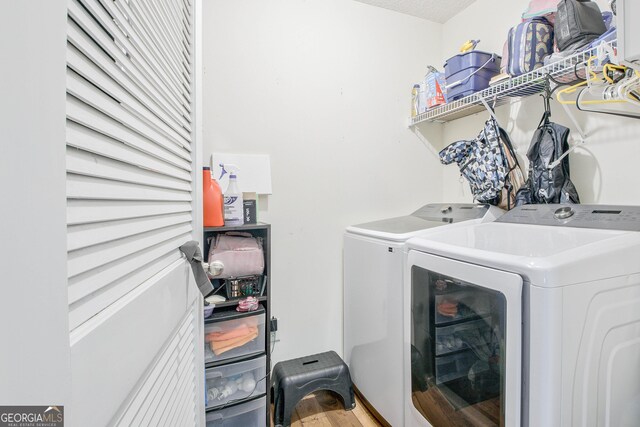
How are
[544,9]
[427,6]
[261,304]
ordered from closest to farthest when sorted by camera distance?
[544,9], [261,304], [427,6]

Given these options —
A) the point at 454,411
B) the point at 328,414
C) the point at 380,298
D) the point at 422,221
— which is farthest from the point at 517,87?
the point at 328,414

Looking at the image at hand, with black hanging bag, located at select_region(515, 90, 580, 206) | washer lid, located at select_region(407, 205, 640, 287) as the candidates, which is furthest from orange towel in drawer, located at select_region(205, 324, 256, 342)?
black hanging bag, located at select_region(515, 90, 580, 206)

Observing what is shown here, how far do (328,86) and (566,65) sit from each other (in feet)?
4.15

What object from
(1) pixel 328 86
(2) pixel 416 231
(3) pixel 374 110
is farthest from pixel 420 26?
(2) pixel 416 231

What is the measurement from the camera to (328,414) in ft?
5.70

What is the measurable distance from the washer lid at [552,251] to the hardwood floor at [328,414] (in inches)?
45.1

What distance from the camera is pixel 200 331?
1091 mm

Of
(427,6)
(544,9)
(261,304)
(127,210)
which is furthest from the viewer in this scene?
(427,6)

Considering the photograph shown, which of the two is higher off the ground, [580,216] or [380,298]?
[580,216]

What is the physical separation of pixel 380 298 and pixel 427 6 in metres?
2.03

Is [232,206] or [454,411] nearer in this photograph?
[454,411]

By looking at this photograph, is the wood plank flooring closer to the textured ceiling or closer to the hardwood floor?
the hardwood floor

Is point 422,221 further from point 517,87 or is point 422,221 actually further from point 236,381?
point 236,381

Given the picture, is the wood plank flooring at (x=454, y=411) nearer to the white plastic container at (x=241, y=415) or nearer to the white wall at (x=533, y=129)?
the white plastic container at (x=241, y=415)
